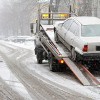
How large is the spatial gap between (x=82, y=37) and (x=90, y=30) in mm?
755

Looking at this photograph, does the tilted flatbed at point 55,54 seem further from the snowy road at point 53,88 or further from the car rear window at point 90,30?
the car rear window at point 90,30

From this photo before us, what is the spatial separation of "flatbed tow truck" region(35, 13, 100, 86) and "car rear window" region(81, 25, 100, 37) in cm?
112

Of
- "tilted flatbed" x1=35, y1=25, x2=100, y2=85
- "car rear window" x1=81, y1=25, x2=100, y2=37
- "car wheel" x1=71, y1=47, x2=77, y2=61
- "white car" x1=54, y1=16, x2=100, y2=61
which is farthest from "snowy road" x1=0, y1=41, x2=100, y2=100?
"car rear window" x1=81, y1=25, x2=100, y2=37

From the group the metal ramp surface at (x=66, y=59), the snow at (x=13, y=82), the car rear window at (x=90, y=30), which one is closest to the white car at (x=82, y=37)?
the car rear window at (x=90, y=30)

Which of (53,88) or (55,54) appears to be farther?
(55,54)

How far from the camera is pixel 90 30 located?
14484mm

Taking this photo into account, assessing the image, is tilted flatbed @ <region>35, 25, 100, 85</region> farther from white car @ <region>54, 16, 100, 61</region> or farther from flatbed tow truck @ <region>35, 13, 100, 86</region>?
white car @ <region>54, 16, 100, 61</region>

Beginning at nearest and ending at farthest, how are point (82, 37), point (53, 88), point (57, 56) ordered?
1. point (53, 88)
2. point (82, 37)
3. point (57, 56)

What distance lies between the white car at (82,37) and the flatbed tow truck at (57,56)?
0.29 meters

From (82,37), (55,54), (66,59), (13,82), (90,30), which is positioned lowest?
(13,82)

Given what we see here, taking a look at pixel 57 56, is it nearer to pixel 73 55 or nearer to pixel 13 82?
pixel 73 55

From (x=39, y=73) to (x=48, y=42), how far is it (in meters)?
1.87

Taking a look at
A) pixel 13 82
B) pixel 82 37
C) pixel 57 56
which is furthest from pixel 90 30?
pixel 13 82

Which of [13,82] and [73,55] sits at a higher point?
[73,55]
